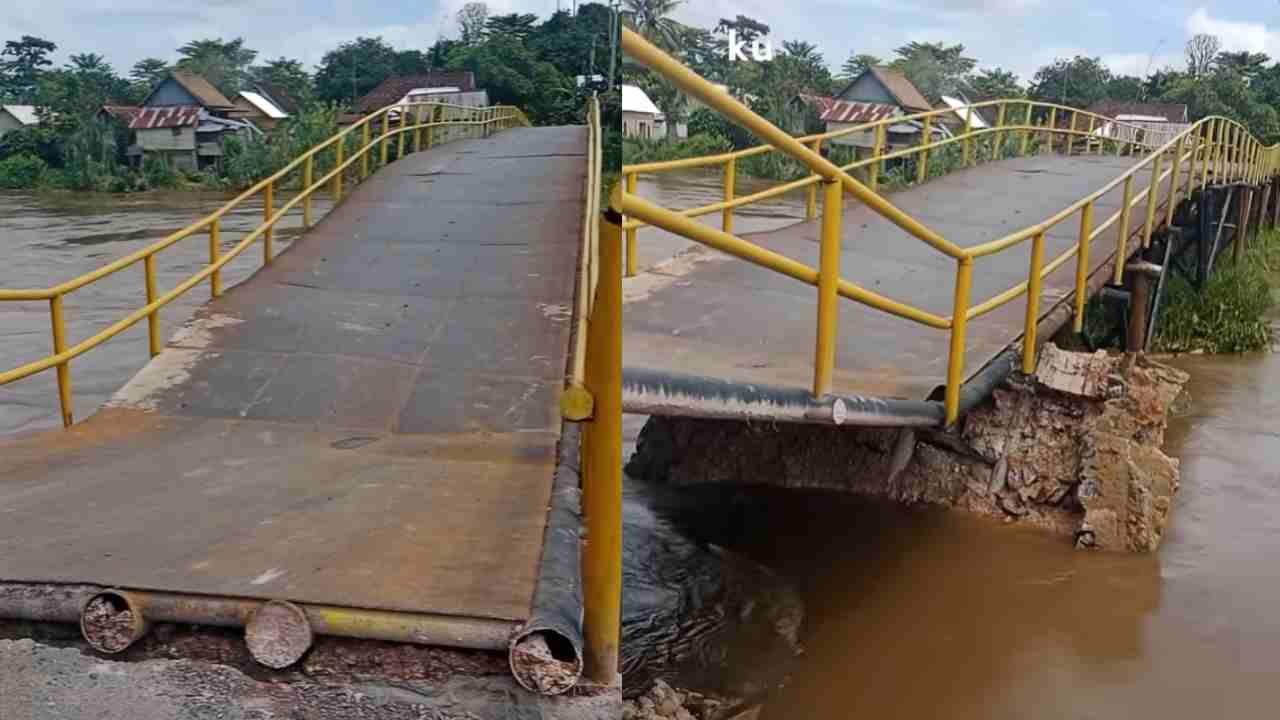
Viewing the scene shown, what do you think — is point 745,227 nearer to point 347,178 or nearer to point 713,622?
point 347,178

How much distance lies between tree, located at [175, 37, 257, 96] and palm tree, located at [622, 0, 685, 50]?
22.2 ft

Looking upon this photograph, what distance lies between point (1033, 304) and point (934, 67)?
15.6 metres

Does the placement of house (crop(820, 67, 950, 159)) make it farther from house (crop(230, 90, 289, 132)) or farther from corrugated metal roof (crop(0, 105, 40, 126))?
corrugated metal roof (crop(0, 105, 40, 126))

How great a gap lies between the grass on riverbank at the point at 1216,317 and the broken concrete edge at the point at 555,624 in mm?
9671

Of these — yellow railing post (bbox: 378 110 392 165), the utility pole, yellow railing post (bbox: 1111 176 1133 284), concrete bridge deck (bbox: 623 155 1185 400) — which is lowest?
concrete bridge deck (bbox: 623 155 1185 400)

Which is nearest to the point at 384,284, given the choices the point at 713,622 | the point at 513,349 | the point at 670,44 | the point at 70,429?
the point at 513,349

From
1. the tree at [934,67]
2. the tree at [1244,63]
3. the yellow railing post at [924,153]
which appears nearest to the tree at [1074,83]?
the tree at [1244,63]

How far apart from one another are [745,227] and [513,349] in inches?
493

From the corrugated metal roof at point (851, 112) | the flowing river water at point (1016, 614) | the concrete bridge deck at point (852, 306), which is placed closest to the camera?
the flowing river water at point (1016, 614)

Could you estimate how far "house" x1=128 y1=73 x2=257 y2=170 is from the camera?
1067 centimetres

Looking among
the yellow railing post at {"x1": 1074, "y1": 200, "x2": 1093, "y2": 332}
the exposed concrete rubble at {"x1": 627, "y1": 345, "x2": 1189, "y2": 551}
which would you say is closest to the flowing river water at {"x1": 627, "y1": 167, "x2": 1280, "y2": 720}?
the exposed concrete rubble at {"x1": 627, "y1": 345, "x2": 1189, "y2": 551}

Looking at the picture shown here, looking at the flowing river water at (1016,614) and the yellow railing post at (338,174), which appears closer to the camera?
the flowing river water at (1016,614)

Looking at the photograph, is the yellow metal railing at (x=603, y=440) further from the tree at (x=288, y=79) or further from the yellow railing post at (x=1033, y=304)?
the tree at (x=288, y=79)

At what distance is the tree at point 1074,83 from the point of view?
40438mm
